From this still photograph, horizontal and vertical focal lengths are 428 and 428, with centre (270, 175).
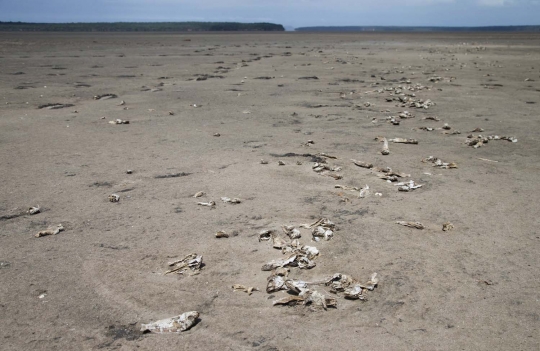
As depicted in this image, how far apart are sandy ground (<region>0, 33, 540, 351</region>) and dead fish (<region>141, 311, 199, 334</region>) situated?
4cm

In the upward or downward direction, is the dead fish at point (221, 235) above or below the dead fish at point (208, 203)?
below

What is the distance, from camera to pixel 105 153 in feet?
21.5

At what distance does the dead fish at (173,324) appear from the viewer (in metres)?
2.82

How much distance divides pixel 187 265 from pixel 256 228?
34.3 inches

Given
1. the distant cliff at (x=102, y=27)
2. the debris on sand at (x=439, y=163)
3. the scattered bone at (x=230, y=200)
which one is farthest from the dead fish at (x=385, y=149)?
the distant cliff at (x=102, y=27)

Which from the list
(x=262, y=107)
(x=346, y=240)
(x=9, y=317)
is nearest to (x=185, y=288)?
(x=9, y=317)

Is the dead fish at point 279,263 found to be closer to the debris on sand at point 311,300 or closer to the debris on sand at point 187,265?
the debris on sand at point 311,300

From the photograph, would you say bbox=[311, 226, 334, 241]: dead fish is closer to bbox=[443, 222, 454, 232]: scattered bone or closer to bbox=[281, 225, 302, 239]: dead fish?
bbox=[281, 225, 302, 239]: dead fish

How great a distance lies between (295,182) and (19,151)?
14.5 feet

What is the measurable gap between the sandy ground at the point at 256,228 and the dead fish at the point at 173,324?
43 millimetres

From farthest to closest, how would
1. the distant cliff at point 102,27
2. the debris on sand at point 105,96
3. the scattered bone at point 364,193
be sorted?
the distant cliff at point 102,27 < the debris on sand at point 105,96 < the scattered bone at point 364,193

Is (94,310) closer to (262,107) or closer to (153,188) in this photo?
(153,188)

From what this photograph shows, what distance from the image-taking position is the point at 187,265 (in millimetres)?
3561

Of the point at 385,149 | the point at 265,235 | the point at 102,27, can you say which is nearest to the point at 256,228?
the point at 265,235
